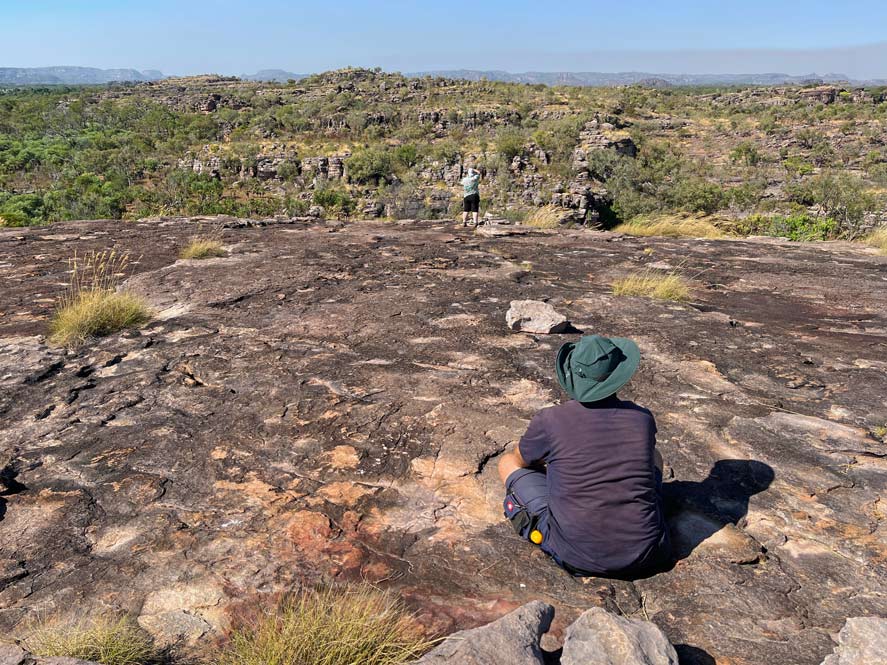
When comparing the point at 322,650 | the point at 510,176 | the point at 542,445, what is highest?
the point at 542,445

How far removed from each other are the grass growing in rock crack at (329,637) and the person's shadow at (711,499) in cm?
115

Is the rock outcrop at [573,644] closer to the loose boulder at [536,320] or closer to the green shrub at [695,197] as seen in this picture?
the loose boulder at [536,320]

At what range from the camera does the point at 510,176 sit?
23719 millimetres

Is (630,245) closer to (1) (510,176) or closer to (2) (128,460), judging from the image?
(2) (128,460)

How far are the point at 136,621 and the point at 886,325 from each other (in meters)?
5.76

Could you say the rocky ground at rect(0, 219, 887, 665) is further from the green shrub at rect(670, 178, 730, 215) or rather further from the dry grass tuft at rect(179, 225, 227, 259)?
the green shrub at rect(670, 178, 730, 215)

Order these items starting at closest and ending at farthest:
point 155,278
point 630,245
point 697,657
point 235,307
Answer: point 697,657, point 235,307, point 155,278, point 630,245

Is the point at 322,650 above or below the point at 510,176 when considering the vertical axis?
above

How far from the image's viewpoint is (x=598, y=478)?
2215 millimetres

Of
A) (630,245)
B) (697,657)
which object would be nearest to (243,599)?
(697,657)

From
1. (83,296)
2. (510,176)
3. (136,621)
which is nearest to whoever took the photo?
(136,621)

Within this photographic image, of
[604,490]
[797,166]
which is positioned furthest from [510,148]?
[604,490]

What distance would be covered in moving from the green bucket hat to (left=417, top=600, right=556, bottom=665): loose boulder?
836 mm

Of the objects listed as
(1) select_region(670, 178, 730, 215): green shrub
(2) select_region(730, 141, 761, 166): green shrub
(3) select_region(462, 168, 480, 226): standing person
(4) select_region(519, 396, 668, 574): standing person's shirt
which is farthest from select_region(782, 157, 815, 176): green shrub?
(4) select_region(519, 396, 668, 574): standing person's shirt
